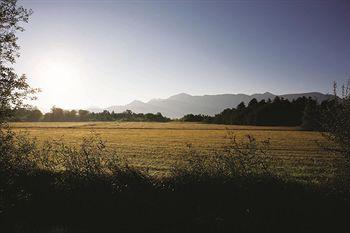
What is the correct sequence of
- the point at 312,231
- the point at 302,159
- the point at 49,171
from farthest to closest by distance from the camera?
the point at 302,159
the point at 49,171
the point at 312,231

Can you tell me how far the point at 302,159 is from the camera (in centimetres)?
3077

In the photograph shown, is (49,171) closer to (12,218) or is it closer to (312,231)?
(12,218)

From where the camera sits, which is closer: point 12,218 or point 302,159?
point 12,218

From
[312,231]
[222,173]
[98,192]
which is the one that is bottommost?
[312,231]

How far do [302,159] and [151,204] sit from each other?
60.3 ft

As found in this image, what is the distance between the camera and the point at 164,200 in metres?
17.8

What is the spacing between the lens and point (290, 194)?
17.0 m

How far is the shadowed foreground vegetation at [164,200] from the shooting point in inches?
640

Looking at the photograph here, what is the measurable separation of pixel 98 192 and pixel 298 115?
98.3 metres

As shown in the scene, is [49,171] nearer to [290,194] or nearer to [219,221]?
[219,221]

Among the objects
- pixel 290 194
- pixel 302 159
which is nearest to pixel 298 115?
pixel 302 159

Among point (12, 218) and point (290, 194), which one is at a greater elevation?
point (290, 194)

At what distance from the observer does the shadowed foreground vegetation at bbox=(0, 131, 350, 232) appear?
16266 mm

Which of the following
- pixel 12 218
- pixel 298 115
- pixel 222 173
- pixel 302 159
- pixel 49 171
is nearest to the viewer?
pixel 12 218
